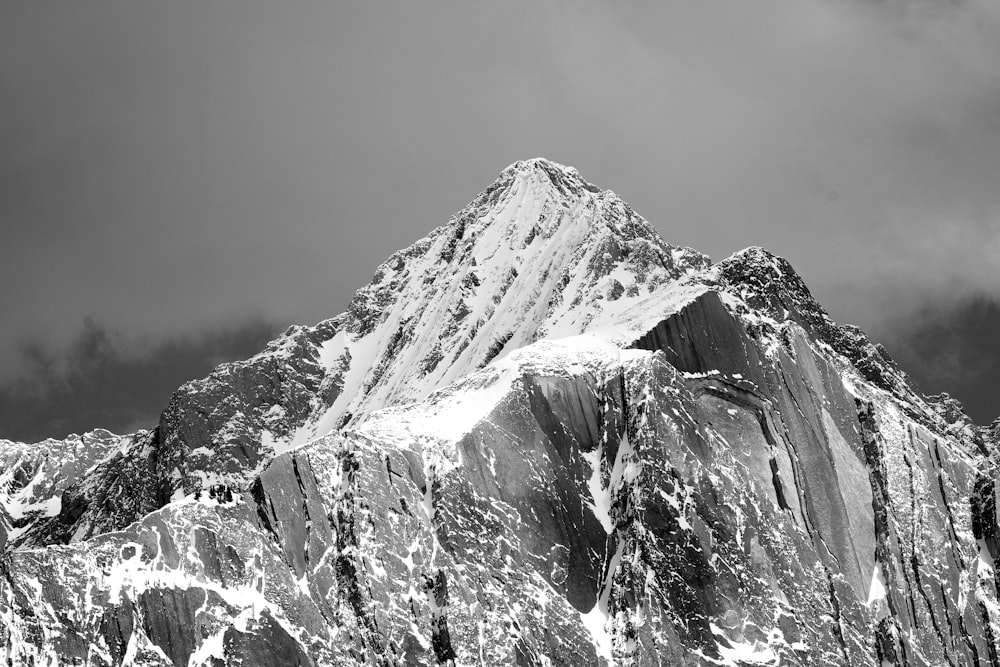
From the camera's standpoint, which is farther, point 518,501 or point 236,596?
point 518,501

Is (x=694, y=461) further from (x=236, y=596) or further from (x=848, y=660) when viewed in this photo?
(x=236, y=596)

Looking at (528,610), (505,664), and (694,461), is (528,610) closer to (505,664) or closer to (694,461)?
(505,664)

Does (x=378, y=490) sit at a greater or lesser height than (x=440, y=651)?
greater

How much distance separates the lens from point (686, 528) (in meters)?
188

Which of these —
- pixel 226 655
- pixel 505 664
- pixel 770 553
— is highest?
pixel 770 553

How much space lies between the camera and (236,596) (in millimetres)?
171375

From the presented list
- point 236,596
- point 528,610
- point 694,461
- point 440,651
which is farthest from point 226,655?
point 694,461

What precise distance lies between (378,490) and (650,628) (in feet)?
107

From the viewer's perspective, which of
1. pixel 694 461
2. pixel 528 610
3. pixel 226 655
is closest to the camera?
pixel 226 655

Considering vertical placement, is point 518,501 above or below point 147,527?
above

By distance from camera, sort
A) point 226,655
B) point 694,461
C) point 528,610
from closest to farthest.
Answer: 1. point 226,655
2. point 528,610
3. point 694,461

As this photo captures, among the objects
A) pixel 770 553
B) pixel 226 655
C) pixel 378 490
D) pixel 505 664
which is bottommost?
pixel 226 655

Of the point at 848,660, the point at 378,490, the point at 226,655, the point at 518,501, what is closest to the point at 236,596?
the point at 226,655

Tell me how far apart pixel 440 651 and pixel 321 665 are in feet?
41.2
